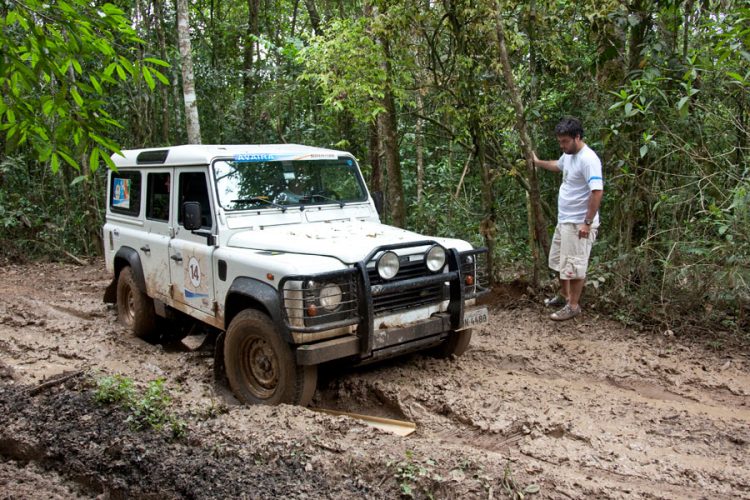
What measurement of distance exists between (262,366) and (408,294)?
122 centimetres

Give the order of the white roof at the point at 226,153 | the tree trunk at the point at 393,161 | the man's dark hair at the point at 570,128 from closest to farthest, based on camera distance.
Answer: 1. the white roof at the point at 226,153
2. the man's dark hair at the point at 570,128
3. the tree trunk at the point at 393,161

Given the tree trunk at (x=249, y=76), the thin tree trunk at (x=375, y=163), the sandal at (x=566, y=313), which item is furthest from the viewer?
the tree trunk at (x=249, y=76)

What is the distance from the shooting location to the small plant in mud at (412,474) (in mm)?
3021

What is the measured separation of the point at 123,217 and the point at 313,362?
12.1 ft

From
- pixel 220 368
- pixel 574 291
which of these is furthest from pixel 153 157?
pixel 574 291

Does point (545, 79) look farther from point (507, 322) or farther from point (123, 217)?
point (123, 217)

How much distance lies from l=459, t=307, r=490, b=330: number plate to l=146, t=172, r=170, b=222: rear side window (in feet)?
9.73

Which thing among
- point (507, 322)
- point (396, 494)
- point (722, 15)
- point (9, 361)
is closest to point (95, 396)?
point (9, 361)

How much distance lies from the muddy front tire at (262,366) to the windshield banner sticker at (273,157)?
1.44 meters

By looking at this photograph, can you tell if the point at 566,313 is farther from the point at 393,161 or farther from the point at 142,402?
the point at 142,402

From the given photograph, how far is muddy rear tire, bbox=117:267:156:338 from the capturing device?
6.32m

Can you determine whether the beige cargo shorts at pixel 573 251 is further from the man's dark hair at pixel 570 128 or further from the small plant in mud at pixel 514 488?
the small plant in mud at pixel 514 488

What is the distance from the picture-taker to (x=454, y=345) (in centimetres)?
512

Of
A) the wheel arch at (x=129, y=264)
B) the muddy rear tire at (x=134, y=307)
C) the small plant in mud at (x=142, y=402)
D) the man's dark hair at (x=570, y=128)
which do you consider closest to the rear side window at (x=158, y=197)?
the wheel arch at (x=129, y=264)
